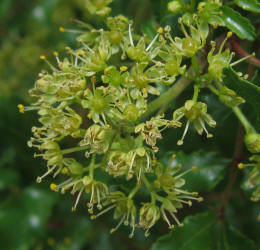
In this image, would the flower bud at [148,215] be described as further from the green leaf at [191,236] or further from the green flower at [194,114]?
the green flower at [194,114]

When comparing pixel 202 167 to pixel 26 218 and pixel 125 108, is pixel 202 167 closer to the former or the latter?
pixel 125 108

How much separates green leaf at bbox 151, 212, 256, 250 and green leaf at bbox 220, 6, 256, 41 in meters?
0.79

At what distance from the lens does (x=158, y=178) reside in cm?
156

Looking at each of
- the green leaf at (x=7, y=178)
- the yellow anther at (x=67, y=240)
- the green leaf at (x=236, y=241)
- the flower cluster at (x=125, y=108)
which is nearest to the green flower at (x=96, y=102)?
the flower cluster at (x=125, y=108)

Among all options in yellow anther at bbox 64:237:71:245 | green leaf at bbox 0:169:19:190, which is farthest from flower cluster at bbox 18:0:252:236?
Answer: yellow anther at bbox 64:237:71:245

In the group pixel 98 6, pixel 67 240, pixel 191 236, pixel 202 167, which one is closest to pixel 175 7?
pixel 98 6

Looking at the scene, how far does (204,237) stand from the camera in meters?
1.72

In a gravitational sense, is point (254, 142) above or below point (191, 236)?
above

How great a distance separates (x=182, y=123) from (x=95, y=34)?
Answer: 56 cm

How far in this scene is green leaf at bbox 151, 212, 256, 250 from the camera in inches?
64.3

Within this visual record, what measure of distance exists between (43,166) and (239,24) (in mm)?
1545

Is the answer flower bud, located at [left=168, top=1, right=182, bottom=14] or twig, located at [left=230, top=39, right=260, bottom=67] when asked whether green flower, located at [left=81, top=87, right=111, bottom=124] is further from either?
twig, located at [left=230, top=39, right=260, bottom=67]

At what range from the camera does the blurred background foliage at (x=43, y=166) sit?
1725 mm

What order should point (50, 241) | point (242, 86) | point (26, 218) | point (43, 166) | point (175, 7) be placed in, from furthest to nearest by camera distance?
point (50, 241)
point (43, 166)
point (26, 218)
point (175, 7)
point (242, 86)
